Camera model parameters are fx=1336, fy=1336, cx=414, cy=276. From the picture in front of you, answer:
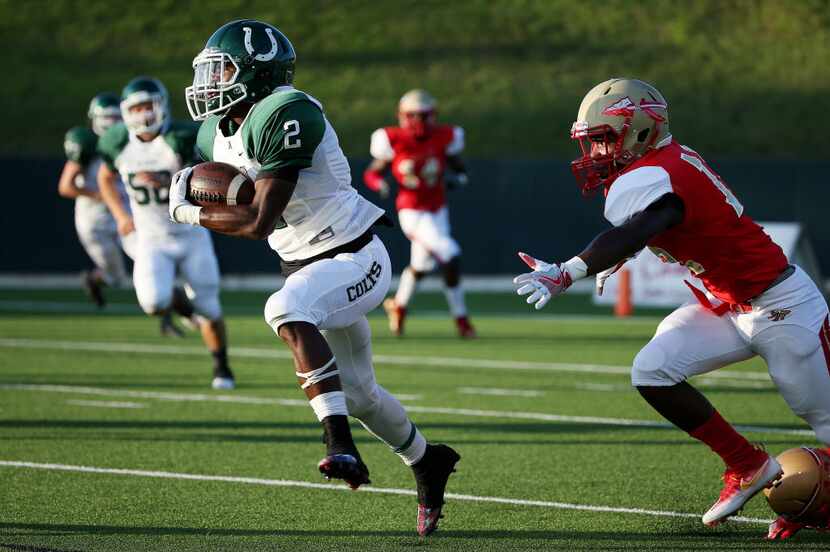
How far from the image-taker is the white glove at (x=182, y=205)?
4.82 m

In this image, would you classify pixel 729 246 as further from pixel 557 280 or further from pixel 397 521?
pixel 397 521

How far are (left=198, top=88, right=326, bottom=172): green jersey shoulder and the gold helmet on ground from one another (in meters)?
2.07

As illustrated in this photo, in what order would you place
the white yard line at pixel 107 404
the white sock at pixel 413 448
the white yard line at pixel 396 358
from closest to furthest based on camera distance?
the white sock at pixel 413 448 < the white yard line at pixel 107 404 < the white yard line at pixel 396 358

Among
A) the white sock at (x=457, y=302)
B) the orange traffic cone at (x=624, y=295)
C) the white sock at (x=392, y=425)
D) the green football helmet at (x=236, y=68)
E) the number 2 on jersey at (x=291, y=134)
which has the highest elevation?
the green football helmet at (x=236, y=68)

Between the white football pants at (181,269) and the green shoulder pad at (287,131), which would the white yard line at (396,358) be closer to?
the white football pants at (181,269)

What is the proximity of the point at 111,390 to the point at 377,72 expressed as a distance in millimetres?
22478

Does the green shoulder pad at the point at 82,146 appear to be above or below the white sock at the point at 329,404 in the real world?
below

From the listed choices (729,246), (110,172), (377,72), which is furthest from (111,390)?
(377,72)

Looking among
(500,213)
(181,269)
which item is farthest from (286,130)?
(500,213)

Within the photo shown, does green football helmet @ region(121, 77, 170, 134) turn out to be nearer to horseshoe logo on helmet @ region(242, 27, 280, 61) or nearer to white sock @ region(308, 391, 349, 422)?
horseshoe logo on helmet @ region(242, 27, 280, 61)

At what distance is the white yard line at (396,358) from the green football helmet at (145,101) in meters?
2.55

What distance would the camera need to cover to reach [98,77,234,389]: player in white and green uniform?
9.08 m

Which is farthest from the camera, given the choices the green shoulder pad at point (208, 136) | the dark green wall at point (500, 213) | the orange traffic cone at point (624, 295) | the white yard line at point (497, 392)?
the dark green wall at point (500, 213)

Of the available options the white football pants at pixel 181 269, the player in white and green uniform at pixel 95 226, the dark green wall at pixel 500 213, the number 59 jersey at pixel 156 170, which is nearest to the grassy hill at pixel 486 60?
the dark green wall at pixel 500 213
